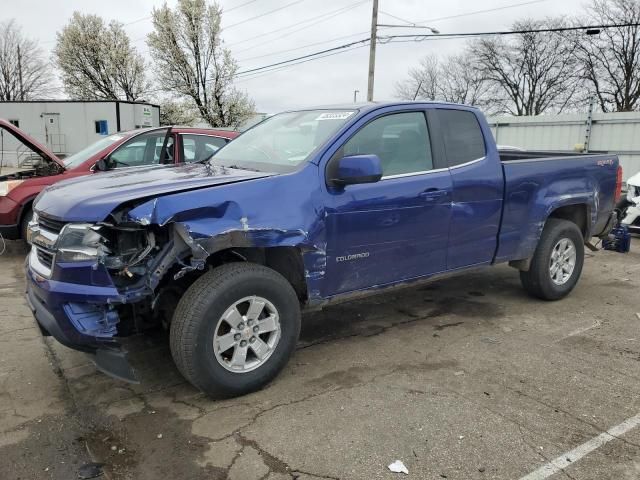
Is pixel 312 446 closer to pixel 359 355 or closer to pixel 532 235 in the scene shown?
pixel 359 355

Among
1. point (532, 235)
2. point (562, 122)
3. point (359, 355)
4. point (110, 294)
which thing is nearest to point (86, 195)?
point (110, 294)

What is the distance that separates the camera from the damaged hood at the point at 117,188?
9.96 ft

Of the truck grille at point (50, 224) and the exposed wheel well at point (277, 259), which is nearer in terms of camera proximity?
the truck grille at point (50, 224)

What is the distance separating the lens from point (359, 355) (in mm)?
4152

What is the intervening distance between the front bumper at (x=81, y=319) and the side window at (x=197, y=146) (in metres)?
4.66

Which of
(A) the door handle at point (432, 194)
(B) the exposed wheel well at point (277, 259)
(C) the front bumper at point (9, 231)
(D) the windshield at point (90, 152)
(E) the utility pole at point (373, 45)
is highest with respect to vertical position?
(E) the utility pole at point (373, 45)

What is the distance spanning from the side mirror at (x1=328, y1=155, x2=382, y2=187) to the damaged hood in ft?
1.64

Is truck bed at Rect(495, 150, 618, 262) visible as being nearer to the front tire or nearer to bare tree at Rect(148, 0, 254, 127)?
the front tire

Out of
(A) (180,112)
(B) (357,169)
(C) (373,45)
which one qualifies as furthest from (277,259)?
(A) (180,112)

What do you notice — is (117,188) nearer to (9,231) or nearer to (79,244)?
(79,244)

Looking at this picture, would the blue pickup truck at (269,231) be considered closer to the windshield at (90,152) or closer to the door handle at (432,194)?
the door handle at (432,194)

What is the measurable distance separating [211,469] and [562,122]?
15275 mm

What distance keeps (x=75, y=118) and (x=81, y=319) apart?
82.5 ft

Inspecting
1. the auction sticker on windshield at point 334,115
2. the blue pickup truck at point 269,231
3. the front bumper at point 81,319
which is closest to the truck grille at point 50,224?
the blue pickup truck at point 269,231
